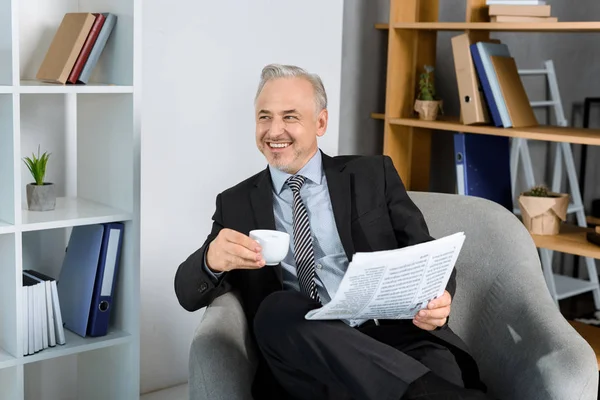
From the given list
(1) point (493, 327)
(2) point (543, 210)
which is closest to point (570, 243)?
(2) point (543, 210)

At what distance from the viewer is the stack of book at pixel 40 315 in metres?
2.19

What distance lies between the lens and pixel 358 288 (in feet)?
5.14

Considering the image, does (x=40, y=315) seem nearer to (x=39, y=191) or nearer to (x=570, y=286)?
(x=39, y=191)

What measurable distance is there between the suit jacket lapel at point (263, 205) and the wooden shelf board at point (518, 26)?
4.40ft

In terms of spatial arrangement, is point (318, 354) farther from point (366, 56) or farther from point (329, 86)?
point (366, 56)

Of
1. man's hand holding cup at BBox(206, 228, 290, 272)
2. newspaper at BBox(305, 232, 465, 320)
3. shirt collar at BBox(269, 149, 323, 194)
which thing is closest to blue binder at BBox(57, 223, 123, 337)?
shirt collar at BBox(269, 149, 323, 194)

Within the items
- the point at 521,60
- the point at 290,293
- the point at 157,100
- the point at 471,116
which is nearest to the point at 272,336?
the point at 290,293

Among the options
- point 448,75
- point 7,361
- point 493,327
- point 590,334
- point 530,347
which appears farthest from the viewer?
point 448,75

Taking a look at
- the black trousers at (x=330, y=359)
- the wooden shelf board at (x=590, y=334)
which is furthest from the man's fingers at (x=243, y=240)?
the wooden shelf board at (x=590, y=334)

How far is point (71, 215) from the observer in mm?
2254

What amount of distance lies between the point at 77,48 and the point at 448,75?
203cm

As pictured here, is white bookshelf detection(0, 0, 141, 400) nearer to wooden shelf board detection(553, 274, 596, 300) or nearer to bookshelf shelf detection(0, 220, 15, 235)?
bookshelf shelf detection(0, 220, 15, 235)

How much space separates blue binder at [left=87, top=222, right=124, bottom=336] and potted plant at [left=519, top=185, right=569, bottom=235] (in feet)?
5.16

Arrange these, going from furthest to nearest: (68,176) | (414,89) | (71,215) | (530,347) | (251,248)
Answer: (414,89)
(68,176)
(71,215)
(530,347)
(251,248)
